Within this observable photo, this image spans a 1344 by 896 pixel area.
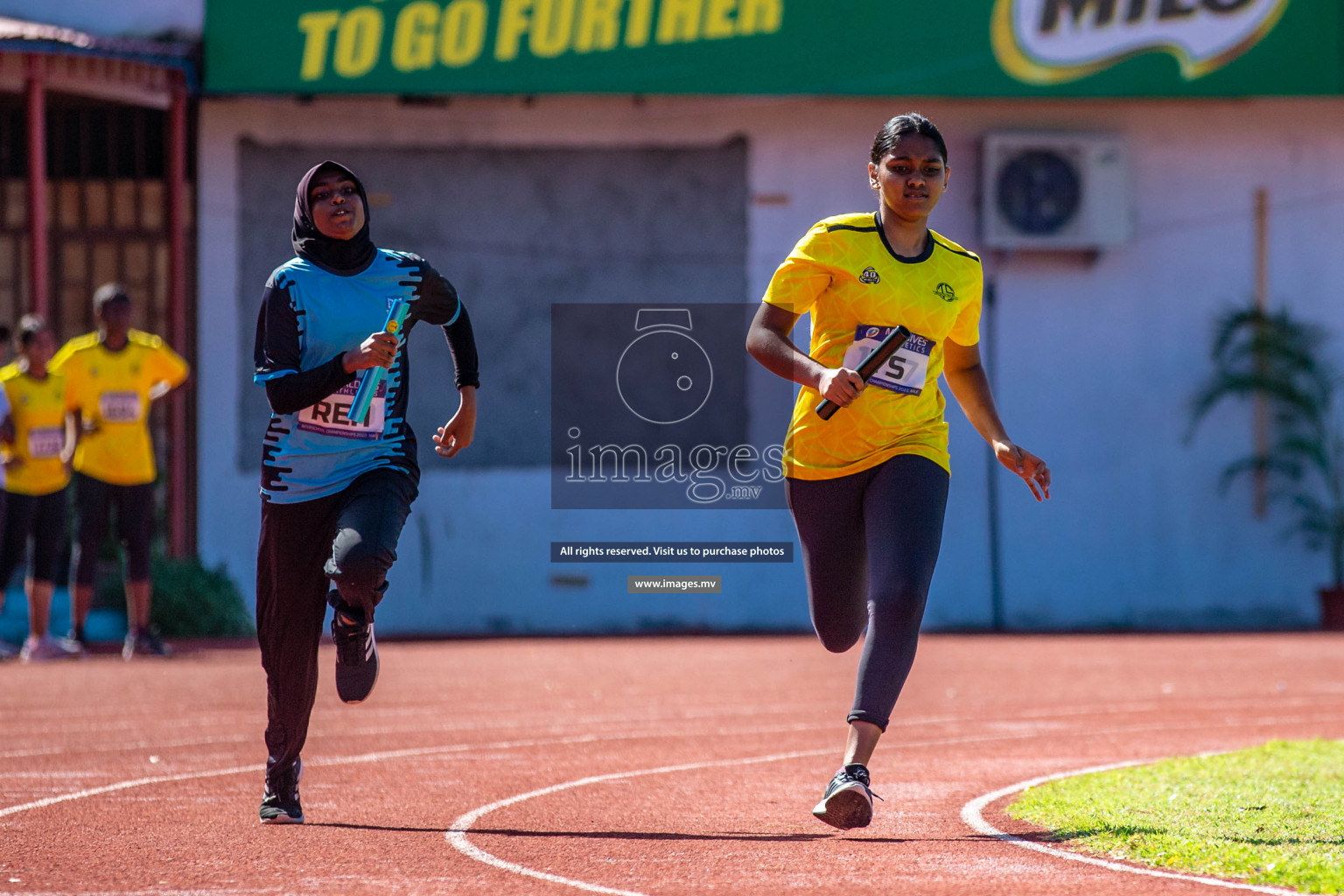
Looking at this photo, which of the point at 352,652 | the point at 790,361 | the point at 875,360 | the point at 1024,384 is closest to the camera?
the point at 875,360

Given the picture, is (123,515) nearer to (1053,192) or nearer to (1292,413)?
(1053,192)

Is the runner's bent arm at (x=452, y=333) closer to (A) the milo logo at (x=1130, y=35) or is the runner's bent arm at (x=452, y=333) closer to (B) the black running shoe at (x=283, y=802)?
(B) the black running shoe at (x=283, y=802)

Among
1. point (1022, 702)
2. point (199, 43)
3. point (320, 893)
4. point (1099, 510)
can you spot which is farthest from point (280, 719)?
point (1099, 510)

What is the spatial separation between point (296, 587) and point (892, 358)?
210 cm

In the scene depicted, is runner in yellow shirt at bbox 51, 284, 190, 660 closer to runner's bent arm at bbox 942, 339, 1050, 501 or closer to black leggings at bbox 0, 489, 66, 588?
black leggings at bbox 0, 489, 66, 588

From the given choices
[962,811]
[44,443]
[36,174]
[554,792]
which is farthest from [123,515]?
[962,811]

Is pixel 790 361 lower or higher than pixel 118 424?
higher

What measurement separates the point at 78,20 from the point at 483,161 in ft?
13.3

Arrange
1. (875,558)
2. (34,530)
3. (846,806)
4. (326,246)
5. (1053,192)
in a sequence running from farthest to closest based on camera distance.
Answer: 1. (1053,192)
2. (34,530)
3. (326,246)
4. (875,558)
5. (846,806)

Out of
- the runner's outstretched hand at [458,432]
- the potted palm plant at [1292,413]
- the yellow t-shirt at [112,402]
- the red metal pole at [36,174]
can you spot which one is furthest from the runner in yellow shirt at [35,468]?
the potted palm plant at [1292,413]

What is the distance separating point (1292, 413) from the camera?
64.8ft

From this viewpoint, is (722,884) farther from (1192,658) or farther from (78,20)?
(78,20)

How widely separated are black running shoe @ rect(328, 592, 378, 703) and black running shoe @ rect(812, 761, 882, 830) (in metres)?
1.53

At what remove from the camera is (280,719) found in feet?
20.9
